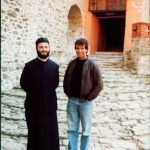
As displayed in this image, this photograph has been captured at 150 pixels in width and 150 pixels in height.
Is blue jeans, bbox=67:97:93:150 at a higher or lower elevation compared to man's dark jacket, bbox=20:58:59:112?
lower

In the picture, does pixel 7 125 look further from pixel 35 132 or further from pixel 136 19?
pixel 136 19

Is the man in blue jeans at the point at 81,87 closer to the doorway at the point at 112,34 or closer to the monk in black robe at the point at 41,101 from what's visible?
the monk in black robe at the point at 41,101

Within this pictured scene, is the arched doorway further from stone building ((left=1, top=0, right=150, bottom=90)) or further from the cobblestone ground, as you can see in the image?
the cobblestone ground

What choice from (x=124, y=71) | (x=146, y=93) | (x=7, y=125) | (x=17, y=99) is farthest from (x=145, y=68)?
(x=7, y=125)

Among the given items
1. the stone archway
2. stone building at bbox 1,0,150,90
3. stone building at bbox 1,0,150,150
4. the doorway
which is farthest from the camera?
the doorway

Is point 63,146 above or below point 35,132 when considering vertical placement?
below

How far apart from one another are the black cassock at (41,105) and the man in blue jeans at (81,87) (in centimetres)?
23

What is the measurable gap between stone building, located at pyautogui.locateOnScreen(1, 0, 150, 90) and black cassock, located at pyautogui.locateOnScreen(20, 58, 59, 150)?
13.4 feet

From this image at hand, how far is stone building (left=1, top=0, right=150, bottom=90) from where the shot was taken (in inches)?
314

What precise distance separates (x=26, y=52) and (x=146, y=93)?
329cm

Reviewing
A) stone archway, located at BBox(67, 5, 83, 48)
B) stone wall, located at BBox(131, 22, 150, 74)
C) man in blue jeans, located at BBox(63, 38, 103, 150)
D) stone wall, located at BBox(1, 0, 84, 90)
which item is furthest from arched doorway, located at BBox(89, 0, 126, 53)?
man in blue jeans, located at BBox(63, 38, 103, 150)

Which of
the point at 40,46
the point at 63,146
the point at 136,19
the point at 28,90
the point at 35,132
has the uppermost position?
the point at 136,19

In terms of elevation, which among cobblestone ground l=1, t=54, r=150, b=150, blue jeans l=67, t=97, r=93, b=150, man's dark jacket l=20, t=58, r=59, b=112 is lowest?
cobblestone ground l=1, t=54, r=150, b=150

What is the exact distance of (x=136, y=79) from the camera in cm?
926
